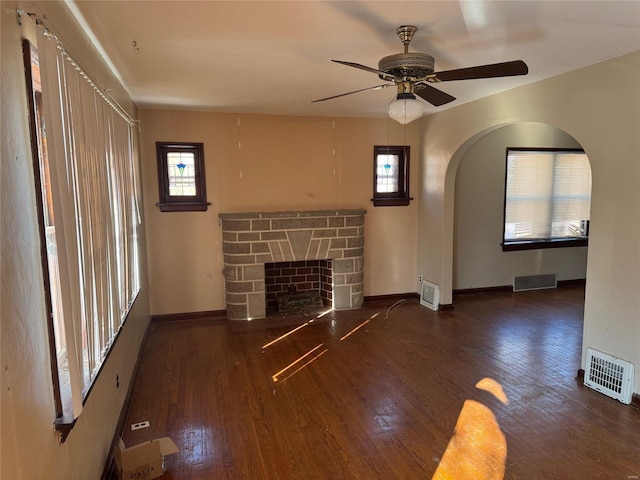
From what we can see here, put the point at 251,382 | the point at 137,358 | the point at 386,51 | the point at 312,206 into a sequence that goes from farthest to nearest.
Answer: the point at 312,206
the point at 137,358
the point at 251,382
the point at 386,51

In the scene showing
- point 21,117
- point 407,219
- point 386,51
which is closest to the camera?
point 21,117

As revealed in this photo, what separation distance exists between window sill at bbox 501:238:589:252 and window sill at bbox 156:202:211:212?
160 inches

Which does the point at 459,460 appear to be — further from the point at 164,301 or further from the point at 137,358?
the point at 164,301

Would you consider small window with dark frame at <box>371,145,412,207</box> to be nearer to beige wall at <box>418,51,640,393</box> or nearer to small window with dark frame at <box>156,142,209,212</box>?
beige wall at <box>418,51,640,393</box>

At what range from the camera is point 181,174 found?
4762mm

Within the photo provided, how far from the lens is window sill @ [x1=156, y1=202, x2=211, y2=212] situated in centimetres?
469

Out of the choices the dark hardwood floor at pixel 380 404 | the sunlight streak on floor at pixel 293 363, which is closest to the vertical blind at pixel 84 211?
the dark hardwood floor at pixel 380 404

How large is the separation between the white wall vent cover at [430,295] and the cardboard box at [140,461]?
3.72 m

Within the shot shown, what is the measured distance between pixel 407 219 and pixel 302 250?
153 cm

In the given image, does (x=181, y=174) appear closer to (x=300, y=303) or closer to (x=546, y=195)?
(x=300, y=303)

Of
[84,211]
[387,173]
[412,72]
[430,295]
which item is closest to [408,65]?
[412,72]

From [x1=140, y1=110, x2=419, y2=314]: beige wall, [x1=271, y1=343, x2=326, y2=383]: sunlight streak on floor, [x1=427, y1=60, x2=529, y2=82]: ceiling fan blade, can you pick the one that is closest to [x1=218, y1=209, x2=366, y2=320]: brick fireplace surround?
[x1=140, y1=110, x2=419, y2=314]: beige wall

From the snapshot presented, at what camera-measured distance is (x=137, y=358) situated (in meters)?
3.63

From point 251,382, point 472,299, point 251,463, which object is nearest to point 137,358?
point 251,382
